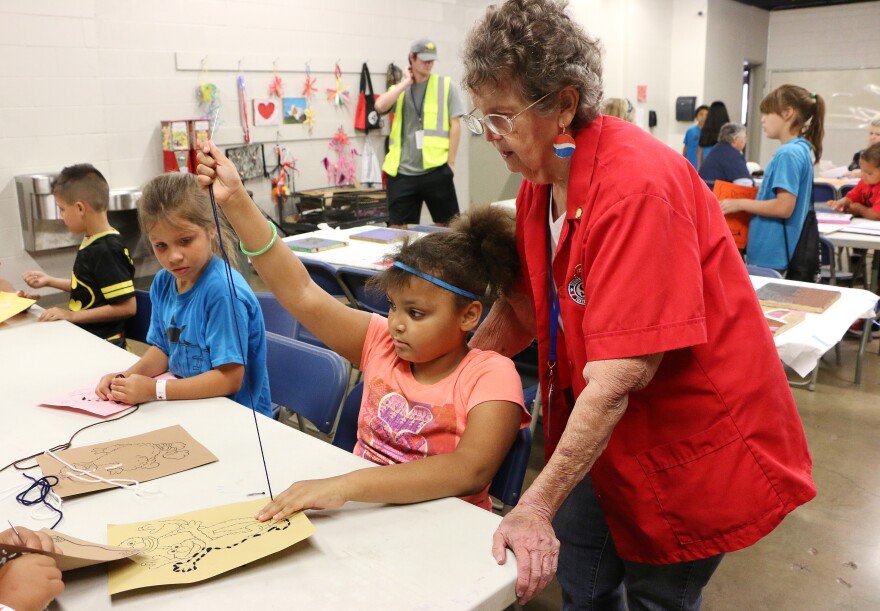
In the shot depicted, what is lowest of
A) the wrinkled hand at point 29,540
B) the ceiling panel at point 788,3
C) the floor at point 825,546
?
the floor at point 825,546

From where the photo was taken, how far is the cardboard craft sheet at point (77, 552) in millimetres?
999

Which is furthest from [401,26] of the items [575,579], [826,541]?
[575,579]

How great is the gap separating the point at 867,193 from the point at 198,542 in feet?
17.1

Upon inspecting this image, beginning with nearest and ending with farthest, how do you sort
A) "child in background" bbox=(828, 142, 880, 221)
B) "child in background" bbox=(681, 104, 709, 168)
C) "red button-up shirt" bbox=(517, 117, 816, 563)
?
1. "red button-up shirt" bbox=(517, 117, 816, 563)
2. "child in background" bbox=(828, 142, 880, 221)
3. "child in background" bbox=(681, 104, 709, 168)

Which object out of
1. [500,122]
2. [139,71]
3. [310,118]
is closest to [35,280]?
[500,122]

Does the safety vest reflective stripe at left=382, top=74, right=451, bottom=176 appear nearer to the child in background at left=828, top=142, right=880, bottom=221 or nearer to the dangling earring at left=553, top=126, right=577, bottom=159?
the child in background at left=828, top=142, right=880, bottom=221

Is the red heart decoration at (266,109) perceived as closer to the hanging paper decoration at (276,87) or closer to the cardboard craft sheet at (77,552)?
the hanging paper decoration at (276,87)

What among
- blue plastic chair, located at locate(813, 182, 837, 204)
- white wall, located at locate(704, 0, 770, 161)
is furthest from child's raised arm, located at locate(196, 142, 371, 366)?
white wall, located at locate(704, 0, 770, 161)

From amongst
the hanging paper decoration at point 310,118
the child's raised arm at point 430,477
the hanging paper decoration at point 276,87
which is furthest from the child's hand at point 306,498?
the hanging paper decoration at point 310,118

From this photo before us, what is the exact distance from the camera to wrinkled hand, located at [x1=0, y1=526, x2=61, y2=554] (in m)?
1.02

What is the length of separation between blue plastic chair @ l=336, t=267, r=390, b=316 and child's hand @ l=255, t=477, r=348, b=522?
205 cm

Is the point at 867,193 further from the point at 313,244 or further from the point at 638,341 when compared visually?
the point at 638,341

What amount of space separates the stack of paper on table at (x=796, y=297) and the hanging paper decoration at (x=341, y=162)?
4.52 m

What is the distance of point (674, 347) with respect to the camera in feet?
3.47
